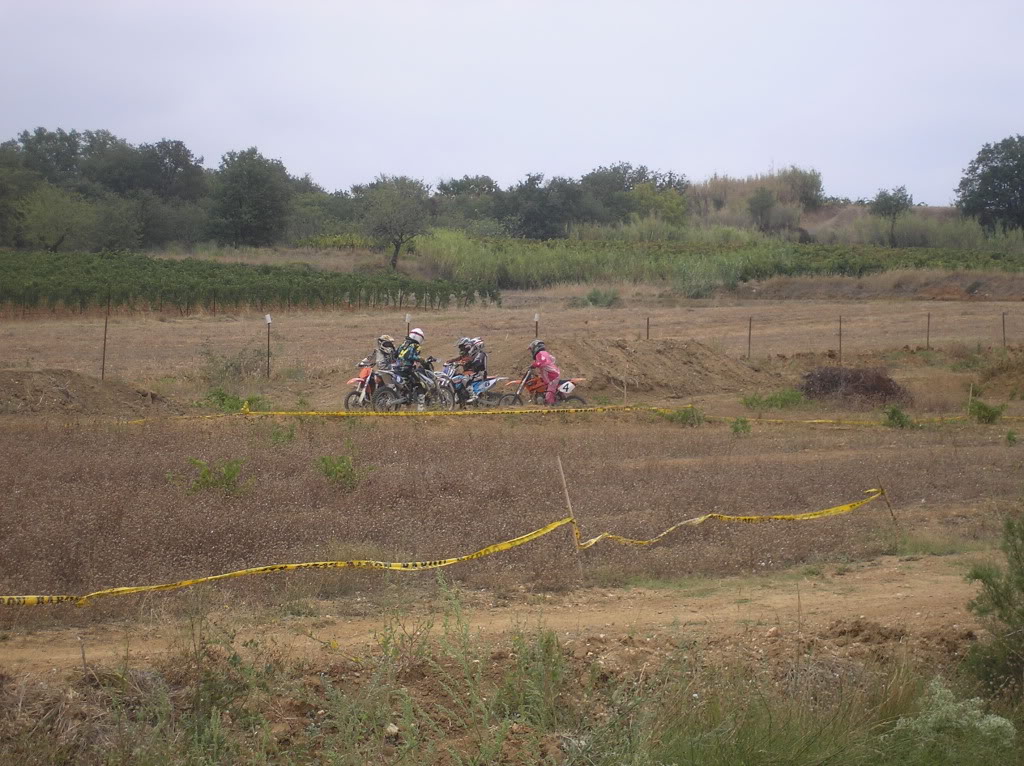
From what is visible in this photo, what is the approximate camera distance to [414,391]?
2061 cm

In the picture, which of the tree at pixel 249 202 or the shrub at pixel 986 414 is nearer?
the shrub at pixel 986 414

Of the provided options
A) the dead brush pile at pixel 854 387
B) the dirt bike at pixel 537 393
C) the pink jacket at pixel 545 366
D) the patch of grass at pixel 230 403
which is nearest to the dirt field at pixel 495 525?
the patch of grass at pixel 230 403

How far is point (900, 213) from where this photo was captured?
271ft

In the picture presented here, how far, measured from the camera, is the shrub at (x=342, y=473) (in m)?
11.9

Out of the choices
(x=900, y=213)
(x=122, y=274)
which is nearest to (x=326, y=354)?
(x=122, y=274)

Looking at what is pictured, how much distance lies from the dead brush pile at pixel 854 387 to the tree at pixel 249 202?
59239 millimetres

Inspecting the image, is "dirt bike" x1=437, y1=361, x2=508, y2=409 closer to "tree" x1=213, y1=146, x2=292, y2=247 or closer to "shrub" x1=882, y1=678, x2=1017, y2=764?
"shrub" x1=882, y1=678, x2=1017, y2=764

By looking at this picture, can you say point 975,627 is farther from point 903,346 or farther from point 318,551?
point 903,346

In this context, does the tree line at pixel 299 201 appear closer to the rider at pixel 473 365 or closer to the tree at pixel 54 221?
the tree at pixel 54 221

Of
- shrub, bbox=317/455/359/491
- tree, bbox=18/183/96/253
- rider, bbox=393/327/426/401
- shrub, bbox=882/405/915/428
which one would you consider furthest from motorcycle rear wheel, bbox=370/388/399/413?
tree, bbox=18/183/96/253

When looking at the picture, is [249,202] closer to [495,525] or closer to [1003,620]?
[495,525]

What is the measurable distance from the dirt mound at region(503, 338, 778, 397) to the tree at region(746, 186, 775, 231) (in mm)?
64650

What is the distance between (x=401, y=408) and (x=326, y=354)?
11.0m

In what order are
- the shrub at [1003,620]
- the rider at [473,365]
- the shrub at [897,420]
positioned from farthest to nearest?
the rider at [473,365] < the shrub at [897,420] < the shrub at [1003,620]
